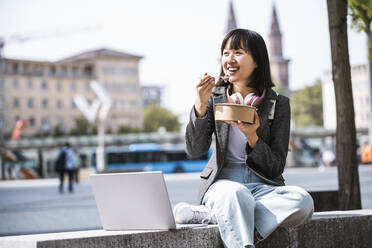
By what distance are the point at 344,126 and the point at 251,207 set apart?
283 cm

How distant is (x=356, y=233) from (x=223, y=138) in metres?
1.15

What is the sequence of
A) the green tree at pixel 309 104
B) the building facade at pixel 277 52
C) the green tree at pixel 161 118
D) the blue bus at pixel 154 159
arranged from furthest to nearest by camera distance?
the building facade at pixel 277 52
the green tree at pixel 161 118
the green tree at pixel 309 104
the blue bus at pixel 154 159

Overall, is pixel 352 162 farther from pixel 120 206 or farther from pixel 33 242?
pixel 33 242

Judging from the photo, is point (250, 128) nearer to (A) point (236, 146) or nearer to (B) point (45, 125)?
(A) point (236, 146)

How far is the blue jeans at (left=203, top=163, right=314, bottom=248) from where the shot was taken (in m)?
3.34

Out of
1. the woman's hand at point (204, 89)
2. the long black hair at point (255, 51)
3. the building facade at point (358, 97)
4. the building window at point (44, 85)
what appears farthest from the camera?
the building facade at point (358, 97)

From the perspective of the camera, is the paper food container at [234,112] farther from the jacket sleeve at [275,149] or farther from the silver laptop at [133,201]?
the silver laptop at [133,201]

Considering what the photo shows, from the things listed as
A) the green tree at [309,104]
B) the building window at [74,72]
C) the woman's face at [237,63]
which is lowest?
the woman's face at [237,63]

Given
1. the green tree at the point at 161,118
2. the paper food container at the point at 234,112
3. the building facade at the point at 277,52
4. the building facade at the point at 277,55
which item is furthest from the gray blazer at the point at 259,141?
the building facade at the point at 277,52

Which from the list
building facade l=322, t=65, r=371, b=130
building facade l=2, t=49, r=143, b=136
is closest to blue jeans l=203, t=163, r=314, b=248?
building facade l=2, t=49, r=143, b=136

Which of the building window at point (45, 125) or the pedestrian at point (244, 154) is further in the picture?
the building window at point (45, 125)

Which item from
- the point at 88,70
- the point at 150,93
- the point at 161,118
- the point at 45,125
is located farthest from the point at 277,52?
the point at 45,125

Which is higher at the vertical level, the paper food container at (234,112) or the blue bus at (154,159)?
the paper food container at (234,112)

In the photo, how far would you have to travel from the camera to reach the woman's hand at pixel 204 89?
11.8 feet
